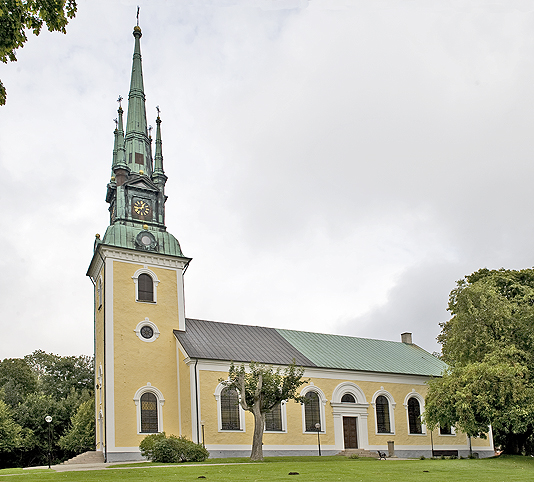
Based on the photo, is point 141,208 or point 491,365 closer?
point 491,365

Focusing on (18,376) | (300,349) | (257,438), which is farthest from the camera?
(18,376)

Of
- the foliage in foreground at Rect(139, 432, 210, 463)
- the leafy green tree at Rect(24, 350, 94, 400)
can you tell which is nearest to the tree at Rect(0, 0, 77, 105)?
the foliage in foreground at Rect(139, 432, 210, 463)

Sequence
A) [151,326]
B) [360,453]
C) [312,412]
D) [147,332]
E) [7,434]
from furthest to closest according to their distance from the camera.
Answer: [7,434]
[312,412]
[360,453]
[151,326]
[147,332]

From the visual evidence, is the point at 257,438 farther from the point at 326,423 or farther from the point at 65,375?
the point at 65,375

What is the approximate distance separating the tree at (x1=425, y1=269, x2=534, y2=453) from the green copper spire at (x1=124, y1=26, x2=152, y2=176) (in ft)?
71.5

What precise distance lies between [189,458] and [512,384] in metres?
16.6

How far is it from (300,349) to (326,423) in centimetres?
551

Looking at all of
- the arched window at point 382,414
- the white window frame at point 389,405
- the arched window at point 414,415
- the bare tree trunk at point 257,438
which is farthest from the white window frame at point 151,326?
the arched window at point 414,415

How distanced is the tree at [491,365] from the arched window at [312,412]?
23.6ft

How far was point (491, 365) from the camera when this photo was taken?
3128 cm

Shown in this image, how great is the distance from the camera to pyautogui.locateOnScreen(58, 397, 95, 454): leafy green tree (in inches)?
1721

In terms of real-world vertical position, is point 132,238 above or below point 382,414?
above

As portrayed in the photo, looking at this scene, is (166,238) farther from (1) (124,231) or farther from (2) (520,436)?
(2) (520,436)

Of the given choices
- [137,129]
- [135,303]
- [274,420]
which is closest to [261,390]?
[274,420]
